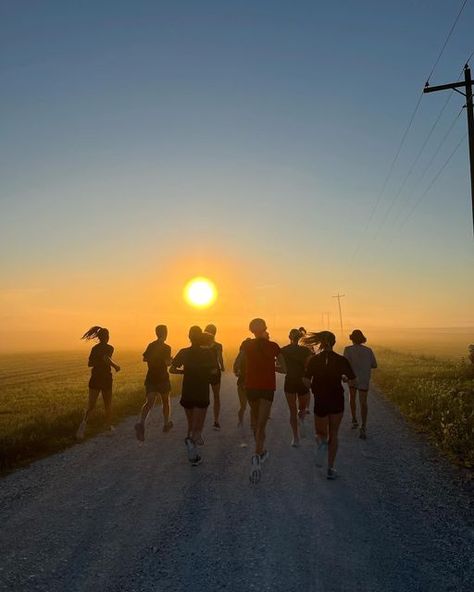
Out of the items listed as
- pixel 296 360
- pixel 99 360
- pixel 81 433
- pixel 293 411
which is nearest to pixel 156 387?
pixel 99 360

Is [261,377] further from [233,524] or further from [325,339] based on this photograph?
[233,524]

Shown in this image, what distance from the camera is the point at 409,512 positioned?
606 centimetres

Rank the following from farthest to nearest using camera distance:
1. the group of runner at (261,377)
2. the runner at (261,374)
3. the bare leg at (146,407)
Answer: the bare leg at (146,407)
the runner at (261,374)
the group of runner at (261,377)

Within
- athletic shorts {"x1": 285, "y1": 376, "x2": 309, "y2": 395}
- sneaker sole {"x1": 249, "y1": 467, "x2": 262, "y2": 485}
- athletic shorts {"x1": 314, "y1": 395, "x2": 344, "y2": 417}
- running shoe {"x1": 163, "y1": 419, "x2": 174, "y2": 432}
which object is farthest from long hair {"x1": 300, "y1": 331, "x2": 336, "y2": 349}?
running shoe {"x1": 163, "y1": 419, "x2": 174, "y2": 432}

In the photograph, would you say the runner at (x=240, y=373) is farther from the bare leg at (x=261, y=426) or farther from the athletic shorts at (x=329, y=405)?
the athletic shorts at (x=329, y=405)

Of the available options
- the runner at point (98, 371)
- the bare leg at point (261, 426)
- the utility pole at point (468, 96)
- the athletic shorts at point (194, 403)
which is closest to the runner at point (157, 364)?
the runner at point (98, 371)

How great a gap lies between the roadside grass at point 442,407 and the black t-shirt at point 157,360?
6616mm

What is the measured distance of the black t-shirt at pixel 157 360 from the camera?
10.4 metres

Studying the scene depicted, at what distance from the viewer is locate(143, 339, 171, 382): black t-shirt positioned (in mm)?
10422

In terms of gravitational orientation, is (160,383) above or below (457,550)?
above

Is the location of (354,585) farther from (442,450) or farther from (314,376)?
(442,450)

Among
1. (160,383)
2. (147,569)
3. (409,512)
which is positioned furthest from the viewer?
(160,383)

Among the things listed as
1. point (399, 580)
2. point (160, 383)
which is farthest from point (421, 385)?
point (399, 580)

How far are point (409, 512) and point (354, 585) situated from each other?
90.3 inches
